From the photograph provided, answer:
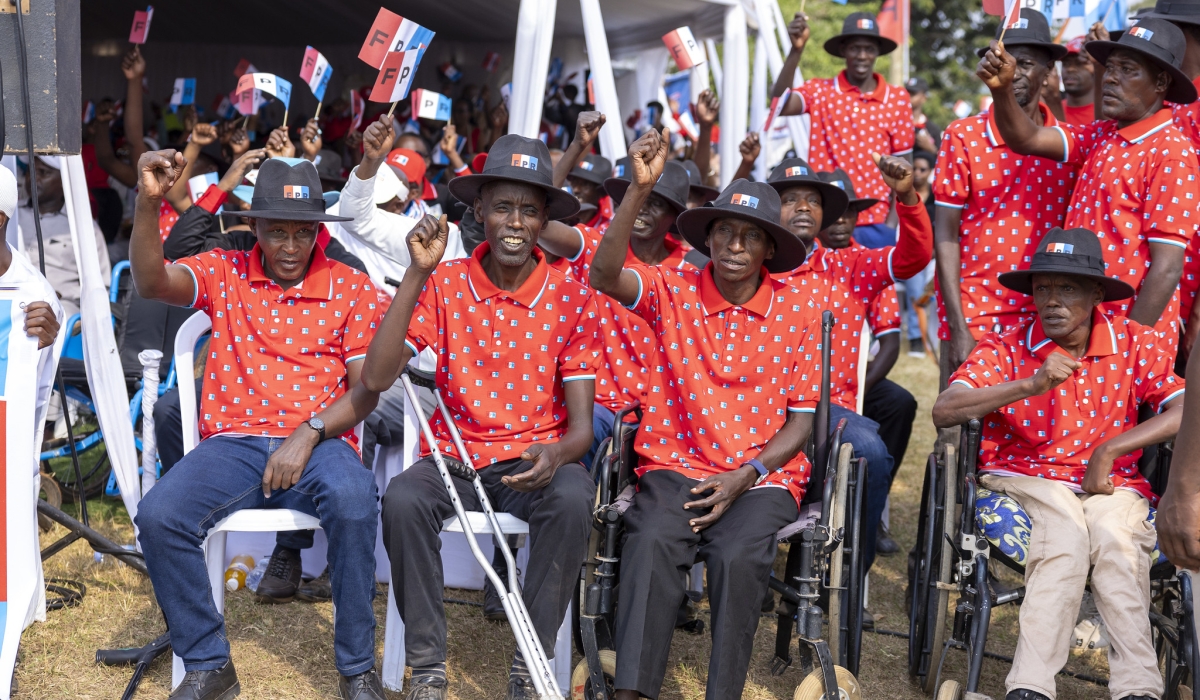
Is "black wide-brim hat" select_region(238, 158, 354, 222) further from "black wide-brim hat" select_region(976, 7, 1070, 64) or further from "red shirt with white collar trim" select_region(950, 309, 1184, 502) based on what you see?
"black wide-brim hat" select_region(976, 7, 1070, 64)

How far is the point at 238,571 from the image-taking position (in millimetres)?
4902

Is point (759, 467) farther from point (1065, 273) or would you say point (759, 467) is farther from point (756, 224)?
point (1065, 273)

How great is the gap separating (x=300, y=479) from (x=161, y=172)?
1116 millimetres

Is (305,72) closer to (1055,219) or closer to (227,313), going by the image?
(227,313)

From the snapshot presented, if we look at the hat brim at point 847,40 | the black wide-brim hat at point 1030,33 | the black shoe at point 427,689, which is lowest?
the black shoe at point 427,689

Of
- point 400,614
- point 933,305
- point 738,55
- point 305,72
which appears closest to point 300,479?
point 400,614

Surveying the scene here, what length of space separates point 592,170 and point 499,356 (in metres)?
2.30

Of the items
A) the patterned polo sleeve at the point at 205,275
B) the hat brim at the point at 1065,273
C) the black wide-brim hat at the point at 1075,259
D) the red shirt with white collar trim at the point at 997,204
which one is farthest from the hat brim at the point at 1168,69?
the patterned polo sleeve at the point at 205,275

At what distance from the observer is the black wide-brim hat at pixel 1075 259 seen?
384cm

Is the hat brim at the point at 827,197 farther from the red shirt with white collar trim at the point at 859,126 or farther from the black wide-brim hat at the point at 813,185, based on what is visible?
the red shirt with white collar trim at the point at 859,126

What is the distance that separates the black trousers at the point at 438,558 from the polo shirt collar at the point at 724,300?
2.67 feet

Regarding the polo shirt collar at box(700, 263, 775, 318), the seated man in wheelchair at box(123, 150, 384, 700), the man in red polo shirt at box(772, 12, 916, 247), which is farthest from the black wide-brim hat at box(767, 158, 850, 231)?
the man in red polo shirt at box(772, 12, 916, 247)

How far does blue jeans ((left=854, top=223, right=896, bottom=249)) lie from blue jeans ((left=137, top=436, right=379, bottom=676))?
5.18m

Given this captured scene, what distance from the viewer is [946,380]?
5219mm
